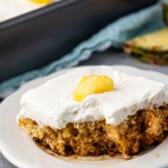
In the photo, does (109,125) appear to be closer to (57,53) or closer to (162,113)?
(162,113)

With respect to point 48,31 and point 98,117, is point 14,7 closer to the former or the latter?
point 48,31

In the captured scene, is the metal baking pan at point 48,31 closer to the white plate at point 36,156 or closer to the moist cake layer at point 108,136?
the white plate at point 36,156

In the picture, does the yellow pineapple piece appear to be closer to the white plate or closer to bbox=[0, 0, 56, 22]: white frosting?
the white plate

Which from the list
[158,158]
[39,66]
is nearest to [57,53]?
[39,66]

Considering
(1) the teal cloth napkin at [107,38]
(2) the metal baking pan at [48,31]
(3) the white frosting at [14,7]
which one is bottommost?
(1) the teal cloth napkin at [107,38]

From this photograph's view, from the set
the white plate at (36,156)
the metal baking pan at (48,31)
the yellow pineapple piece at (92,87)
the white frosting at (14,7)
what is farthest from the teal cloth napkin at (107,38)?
the yellow pineapple piece at (92,87)

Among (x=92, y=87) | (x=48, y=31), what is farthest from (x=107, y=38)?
(x=92, y=87)
